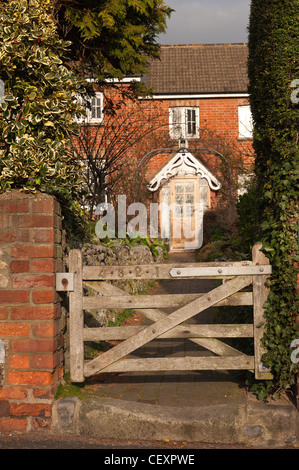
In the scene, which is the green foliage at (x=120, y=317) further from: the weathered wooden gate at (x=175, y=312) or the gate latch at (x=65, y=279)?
the gate latch at (x=65, y=279)

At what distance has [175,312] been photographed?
4.57 meters

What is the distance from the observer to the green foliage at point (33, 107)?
456 cm

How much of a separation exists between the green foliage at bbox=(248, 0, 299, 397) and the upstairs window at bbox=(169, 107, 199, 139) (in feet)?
50.9

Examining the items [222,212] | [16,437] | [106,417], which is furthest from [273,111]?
[222,212]

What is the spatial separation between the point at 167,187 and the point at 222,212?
2780 mm

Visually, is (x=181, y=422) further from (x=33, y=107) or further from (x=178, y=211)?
(x=178, y=211)

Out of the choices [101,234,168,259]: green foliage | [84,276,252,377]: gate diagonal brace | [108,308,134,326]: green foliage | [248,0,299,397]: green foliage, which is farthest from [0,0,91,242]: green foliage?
[101,234,168,259]: green foliage

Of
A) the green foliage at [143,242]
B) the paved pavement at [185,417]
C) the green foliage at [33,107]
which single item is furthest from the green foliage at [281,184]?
the green foliage at [143,242]

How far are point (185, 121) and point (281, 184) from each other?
16408 millimetres

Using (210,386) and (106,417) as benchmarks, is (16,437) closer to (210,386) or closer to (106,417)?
(106,417)
